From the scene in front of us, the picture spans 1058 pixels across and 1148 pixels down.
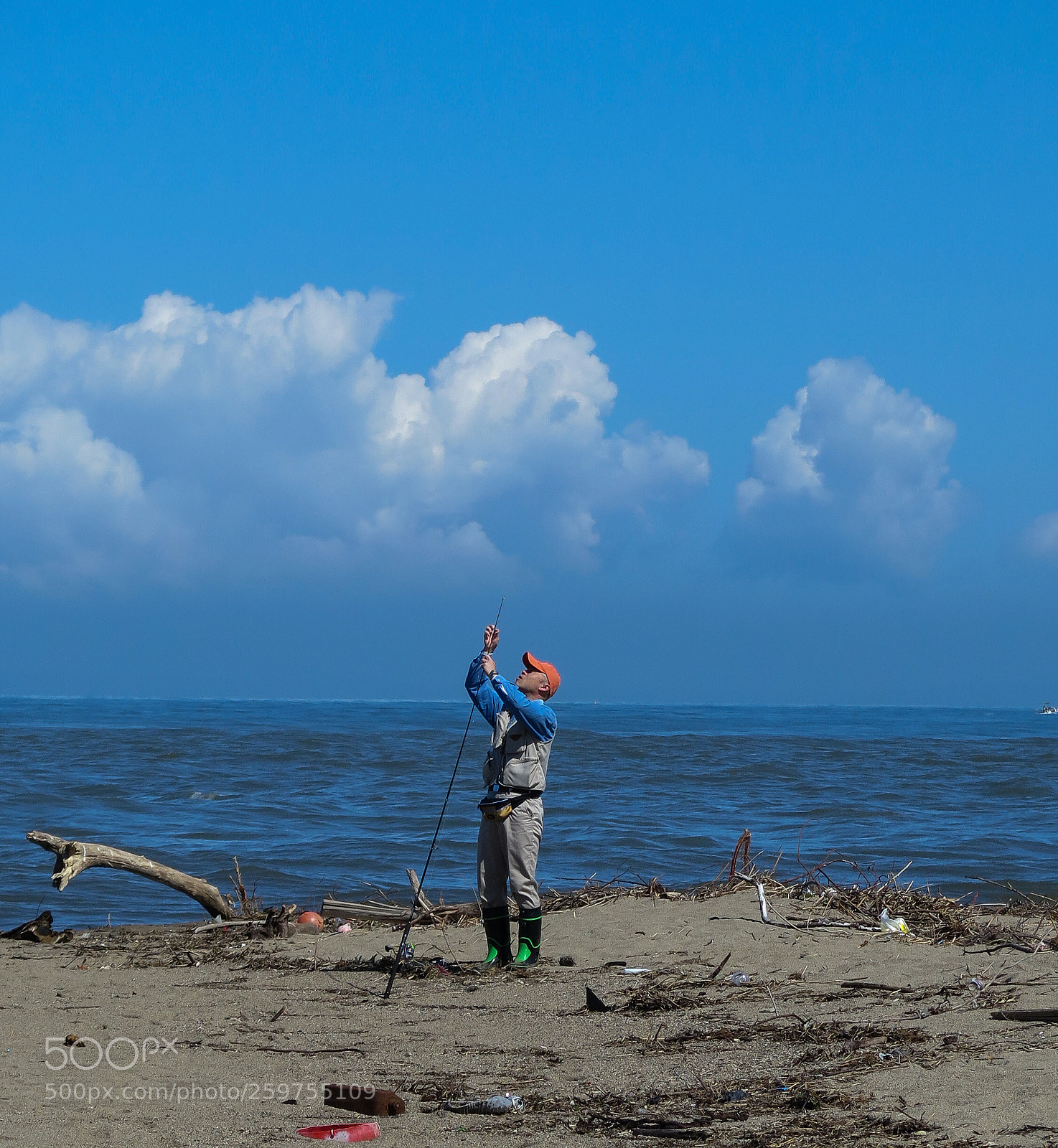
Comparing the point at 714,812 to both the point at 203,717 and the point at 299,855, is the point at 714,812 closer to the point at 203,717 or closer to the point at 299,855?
the point at 299,855

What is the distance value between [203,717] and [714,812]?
39.2 m

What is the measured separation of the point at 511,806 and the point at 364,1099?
2.87 m

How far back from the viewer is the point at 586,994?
6.33 metres

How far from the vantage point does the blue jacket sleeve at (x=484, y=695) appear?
7418 millimetres

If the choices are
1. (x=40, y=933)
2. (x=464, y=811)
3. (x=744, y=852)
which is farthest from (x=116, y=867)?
(x=464, y=811)

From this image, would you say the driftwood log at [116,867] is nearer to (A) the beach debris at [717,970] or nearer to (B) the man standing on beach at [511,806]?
(B) the man standing on beach at [511,806]

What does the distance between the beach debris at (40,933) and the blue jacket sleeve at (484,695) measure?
13.3ft

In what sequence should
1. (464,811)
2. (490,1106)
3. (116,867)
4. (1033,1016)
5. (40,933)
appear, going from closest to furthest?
(490,1106) → (1033,1016) → (40,933) → (116,867) → (464,811)

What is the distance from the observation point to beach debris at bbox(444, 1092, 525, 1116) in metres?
4.41

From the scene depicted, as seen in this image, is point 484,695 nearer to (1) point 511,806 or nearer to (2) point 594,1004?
(1) point 511,806

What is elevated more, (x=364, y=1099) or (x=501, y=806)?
(x=501, y=806)

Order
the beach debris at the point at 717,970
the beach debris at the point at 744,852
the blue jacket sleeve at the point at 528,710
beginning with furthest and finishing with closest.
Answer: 1. the beach debris at the point at 744,852
2. the blue jacket sleeve at the point at 528,710
3. the beach debris at the point at 717,970

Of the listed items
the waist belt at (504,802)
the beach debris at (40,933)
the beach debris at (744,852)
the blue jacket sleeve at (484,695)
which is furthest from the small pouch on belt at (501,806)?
the beach debris at (40,933)

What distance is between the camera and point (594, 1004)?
612cm
